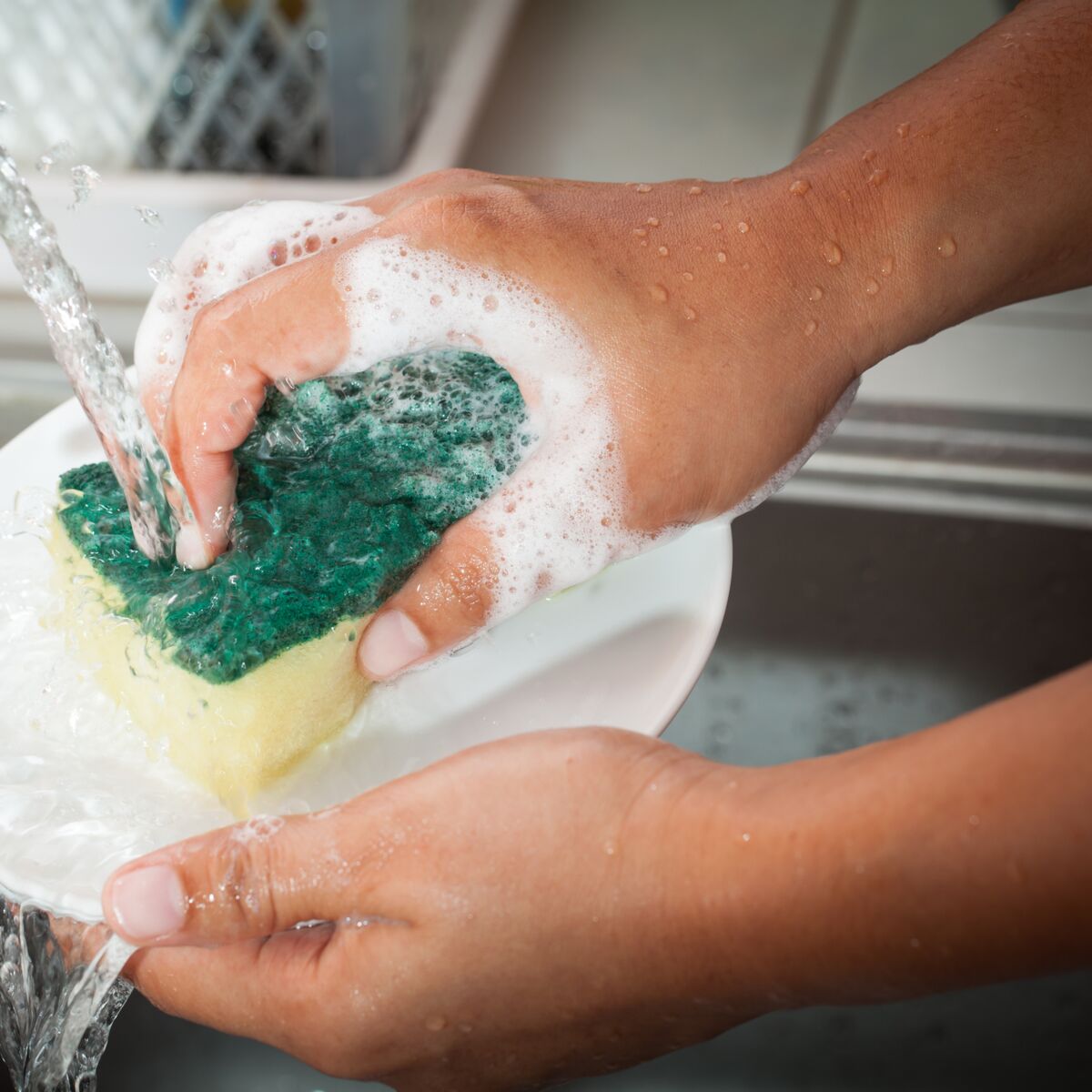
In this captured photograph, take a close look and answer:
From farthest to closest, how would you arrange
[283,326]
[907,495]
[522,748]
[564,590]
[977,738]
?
[907,495], [564,590], [283,326], [522,748], [977,738]

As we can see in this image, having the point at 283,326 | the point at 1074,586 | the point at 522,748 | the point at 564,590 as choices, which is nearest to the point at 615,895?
the point at 522,748

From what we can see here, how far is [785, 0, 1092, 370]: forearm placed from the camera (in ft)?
2.64

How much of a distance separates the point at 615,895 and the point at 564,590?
0.31 meters

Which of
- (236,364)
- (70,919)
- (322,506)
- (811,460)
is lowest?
(811,460)

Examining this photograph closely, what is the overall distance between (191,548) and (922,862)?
20.4 inches

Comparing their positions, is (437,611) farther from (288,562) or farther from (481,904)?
(481,904)

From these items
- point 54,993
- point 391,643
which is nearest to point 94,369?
point 391,643

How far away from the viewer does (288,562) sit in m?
0.76

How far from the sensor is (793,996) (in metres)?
0.56

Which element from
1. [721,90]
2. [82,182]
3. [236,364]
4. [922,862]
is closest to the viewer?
[922,862]

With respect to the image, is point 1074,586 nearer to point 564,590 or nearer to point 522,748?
point 564,590

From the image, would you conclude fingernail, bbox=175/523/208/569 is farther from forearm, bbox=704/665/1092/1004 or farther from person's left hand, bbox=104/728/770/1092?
forearm, bbox=704/665/1092/1004

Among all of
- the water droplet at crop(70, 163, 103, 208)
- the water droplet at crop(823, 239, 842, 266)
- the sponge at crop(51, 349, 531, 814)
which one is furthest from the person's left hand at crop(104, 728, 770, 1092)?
the water droplet at crop(70, 163, 103, 208)

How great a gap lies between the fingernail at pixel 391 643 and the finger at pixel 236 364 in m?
0.13
